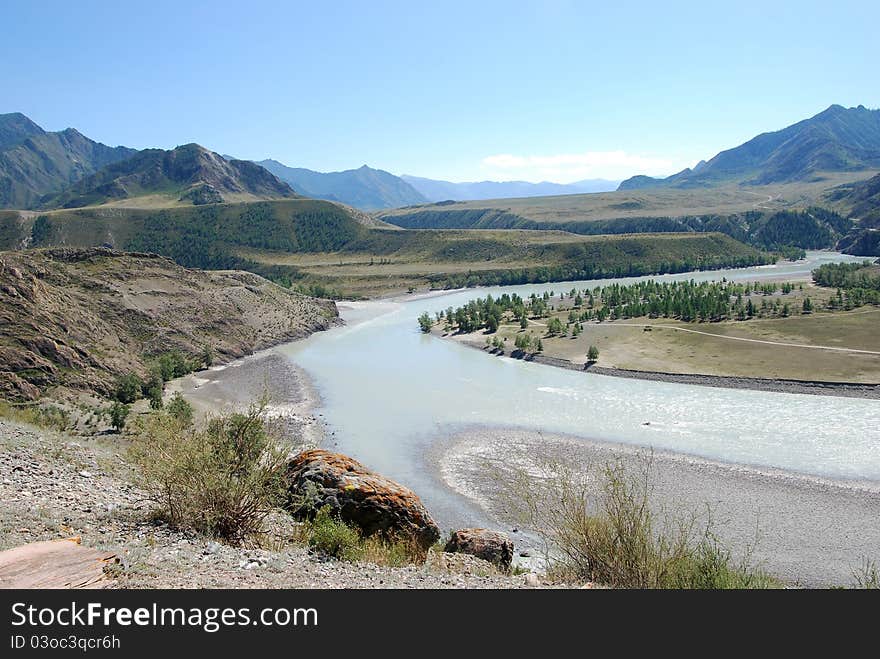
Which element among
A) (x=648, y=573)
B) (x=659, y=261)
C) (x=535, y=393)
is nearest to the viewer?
(x=648, y=573)

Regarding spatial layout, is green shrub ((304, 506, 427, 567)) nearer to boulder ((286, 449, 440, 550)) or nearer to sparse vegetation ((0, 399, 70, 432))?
boulder ((286, 449, 440, 550))

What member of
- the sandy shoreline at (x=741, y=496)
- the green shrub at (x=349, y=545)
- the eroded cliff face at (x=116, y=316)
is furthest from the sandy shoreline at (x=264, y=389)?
the green shrub at (x=349, y=545)

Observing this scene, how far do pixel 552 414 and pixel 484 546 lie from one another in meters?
23.7

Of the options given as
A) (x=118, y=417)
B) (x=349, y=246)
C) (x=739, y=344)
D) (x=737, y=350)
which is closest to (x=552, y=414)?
(x=737, y=350)

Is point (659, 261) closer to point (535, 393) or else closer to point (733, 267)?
point (733, 267)

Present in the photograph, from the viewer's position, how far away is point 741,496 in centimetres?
2661

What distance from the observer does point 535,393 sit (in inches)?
1784

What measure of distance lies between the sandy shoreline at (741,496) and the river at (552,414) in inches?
49.7

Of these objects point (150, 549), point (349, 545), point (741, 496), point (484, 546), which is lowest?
point (741, 496)

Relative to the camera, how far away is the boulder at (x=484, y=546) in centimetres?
1675

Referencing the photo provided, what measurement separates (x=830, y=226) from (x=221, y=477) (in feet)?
642

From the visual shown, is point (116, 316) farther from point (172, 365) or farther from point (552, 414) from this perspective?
point (552, 414)

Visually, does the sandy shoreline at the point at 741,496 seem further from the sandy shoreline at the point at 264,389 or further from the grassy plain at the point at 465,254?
the grassy plain at the point at 465,254

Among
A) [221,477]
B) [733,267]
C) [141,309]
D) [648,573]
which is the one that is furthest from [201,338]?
[733,267]
